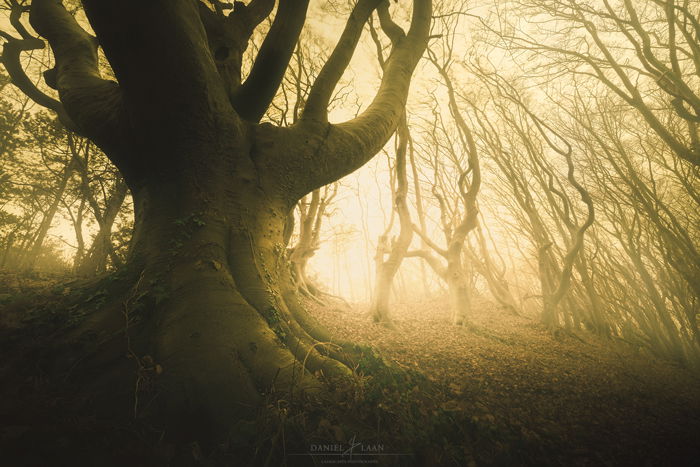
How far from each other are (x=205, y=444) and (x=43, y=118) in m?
14.5

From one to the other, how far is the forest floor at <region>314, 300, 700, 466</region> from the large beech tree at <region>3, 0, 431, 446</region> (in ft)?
5.34

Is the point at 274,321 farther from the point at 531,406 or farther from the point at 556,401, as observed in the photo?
the point at 556,401

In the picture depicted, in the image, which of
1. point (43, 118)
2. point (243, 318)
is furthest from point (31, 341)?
point (43, 118)

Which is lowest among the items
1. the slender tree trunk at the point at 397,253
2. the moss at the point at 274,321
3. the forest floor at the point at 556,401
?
the forest floor at the point at 556,401

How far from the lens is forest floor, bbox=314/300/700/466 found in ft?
6.85

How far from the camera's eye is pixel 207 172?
227cm

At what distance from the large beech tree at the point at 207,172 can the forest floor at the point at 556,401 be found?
1.63m

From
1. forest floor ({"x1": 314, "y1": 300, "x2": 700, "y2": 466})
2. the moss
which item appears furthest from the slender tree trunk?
the moss

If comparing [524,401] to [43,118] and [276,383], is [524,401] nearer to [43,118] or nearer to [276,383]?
[276,383]

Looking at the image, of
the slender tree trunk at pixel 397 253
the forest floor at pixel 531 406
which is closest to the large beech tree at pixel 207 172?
the forest floor at pixel 531 406

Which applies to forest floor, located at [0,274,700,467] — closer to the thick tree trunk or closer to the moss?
the thick tree trunk

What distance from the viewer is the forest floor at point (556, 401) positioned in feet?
6.85

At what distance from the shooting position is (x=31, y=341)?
1666 millimetres

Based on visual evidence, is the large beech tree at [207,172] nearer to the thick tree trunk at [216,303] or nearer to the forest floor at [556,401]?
the thick tree trunk at [216,303]
